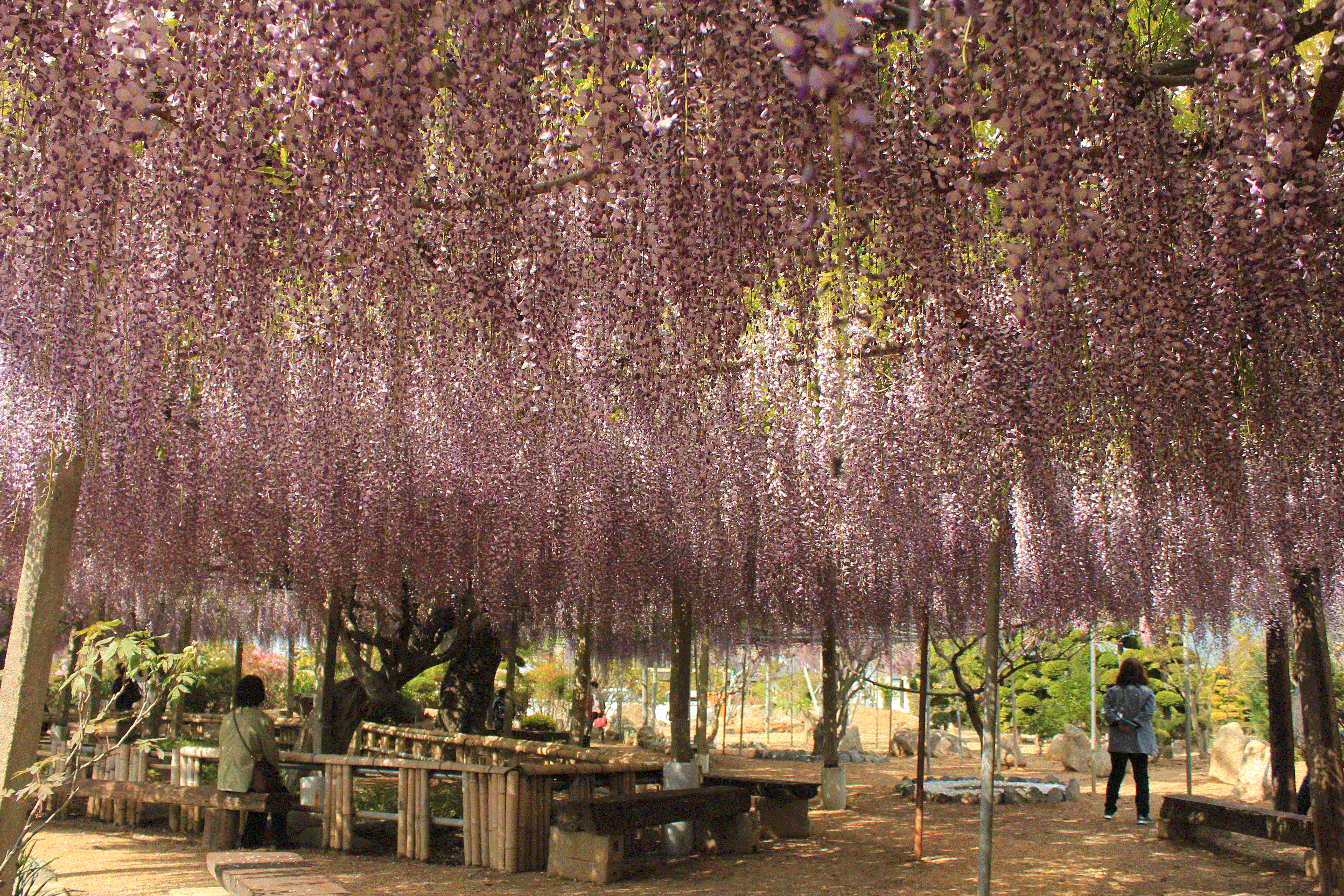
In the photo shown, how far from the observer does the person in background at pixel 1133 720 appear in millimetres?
8281

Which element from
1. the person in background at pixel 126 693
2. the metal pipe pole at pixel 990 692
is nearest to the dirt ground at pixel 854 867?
the metal pipe pole at pixel 990 692

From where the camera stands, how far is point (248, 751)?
6.70 meters

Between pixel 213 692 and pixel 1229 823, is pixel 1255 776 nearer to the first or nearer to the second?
pixel 1229 823

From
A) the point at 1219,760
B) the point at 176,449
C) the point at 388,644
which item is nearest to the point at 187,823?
the point at 388,644

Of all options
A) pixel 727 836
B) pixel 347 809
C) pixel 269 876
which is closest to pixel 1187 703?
pixel 727 836

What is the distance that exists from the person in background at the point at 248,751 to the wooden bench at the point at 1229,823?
6615 millimetres

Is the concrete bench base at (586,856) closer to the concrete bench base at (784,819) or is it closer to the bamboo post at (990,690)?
the concrete bench base at (784,819)

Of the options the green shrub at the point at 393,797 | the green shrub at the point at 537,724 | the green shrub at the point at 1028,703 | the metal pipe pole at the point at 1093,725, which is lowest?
the green shrub at the point at 537,724

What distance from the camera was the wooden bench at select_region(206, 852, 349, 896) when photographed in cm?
411

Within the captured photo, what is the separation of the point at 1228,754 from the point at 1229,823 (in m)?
6.47

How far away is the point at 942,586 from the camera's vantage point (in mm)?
8781

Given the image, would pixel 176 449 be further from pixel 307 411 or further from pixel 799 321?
pixel 799 321

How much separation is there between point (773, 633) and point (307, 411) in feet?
28.6

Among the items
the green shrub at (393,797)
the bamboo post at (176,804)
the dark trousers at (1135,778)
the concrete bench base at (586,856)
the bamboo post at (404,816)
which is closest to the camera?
the concrete bench base at (586,856)
